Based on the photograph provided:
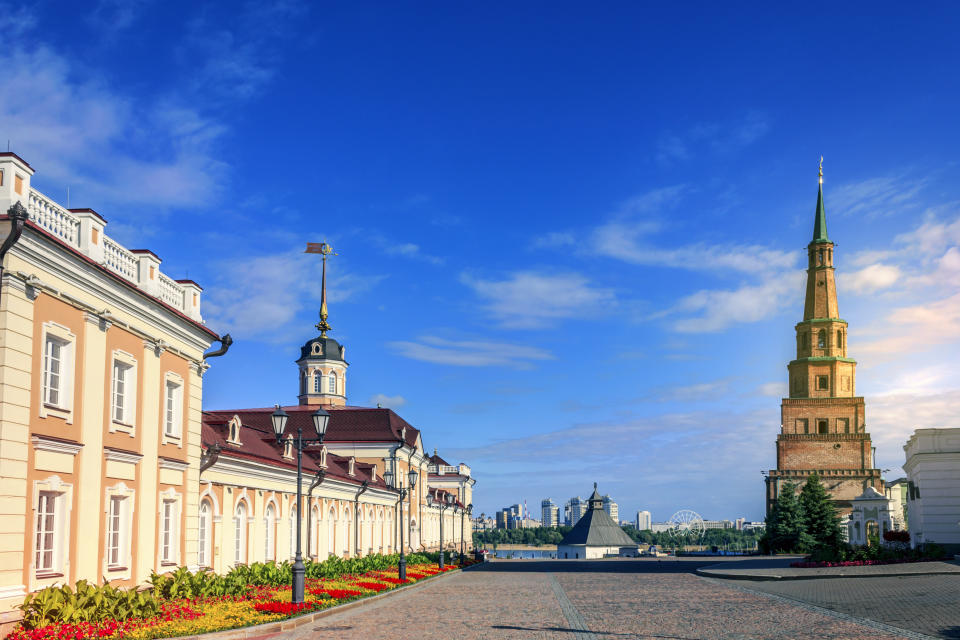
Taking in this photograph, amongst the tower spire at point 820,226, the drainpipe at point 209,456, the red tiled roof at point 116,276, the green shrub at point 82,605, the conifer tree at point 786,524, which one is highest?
the tower spire at point 820,226

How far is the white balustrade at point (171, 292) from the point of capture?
75.9ft

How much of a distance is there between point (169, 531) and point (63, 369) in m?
→ 7.41

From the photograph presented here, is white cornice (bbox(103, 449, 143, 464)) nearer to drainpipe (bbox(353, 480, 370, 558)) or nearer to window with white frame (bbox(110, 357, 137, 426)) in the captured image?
window with white frame (bbox(110, 357, 137, 426))

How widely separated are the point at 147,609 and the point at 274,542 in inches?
697

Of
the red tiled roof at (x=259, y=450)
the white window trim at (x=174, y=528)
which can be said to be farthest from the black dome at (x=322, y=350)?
the white window trim at (x=174, y=528)

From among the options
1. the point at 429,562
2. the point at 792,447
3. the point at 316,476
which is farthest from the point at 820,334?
the point at 316,476

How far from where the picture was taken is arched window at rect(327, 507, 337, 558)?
43.6m

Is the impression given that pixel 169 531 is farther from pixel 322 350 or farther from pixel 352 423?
pixel 322 350

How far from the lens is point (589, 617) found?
21.9 meters

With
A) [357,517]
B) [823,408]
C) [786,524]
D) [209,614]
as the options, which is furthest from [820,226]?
[209,614]

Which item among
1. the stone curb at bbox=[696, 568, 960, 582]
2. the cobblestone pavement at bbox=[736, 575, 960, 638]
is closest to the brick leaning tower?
the stone curb at bbox=[696, 568, 960, 582]

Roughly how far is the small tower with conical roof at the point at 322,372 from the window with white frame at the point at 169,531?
48.7 meters

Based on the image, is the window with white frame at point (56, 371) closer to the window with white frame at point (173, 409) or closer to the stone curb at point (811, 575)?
the window with white frame at point (173, 409)

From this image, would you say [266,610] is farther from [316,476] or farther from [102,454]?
[316,476]
